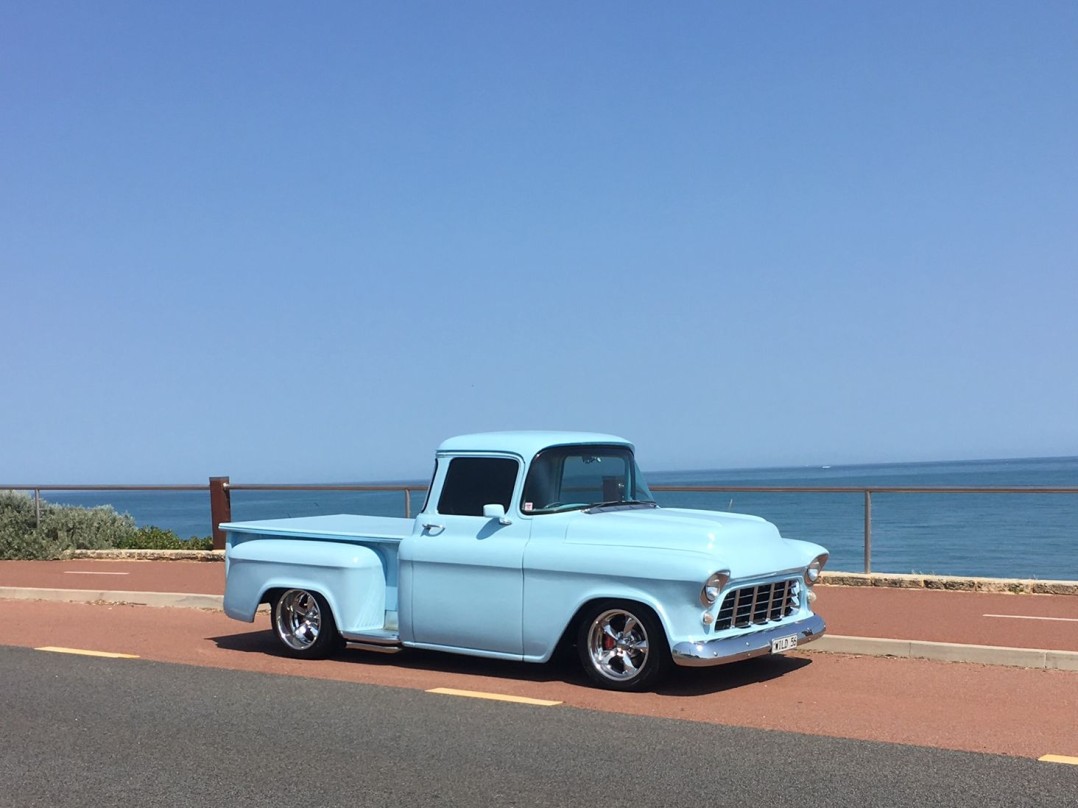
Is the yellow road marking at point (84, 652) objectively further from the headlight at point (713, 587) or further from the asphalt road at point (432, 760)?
the headlight at point (713, 587)

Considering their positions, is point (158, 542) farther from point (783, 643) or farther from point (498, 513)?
point (783, 643)

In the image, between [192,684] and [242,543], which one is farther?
[242,543]

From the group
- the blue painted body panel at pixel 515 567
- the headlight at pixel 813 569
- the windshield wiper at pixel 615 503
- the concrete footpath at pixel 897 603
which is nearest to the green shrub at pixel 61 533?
the concrete footpath at pixel 897 603

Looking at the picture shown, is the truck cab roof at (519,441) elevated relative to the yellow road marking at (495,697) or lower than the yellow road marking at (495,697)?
elevated

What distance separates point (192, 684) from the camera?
9023mm

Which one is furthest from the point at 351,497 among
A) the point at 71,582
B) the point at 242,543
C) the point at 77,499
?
the point at 242,543

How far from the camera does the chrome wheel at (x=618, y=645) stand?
852 cm

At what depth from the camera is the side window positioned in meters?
9.46

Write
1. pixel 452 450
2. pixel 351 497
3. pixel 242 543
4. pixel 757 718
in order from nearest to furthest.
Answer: pixel 757 718 → pixel 452 450 → pixel 242 543 → pixel 351 497

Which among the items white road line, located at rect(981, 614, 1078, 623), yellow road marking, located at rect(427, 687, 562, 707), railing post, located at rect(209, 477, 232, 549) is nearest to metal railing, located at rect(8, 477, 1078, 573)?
railing post, located at rect(209, 477, 232, 549)

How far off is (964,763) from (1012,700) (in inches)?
76.2

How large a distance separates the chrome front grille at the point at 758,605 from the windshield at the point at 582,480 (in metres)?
1.43

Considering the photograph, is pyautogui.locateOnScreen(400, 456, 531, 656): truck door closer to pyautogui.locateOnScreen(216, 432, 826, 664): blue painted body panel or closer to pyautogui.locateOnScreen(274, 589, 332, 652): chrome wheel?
pyautogui.locateOnScreen(216, 432, 826, 664): blue painted body panel

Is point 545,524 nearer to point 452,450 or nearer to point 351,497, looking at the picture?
point 452,450
